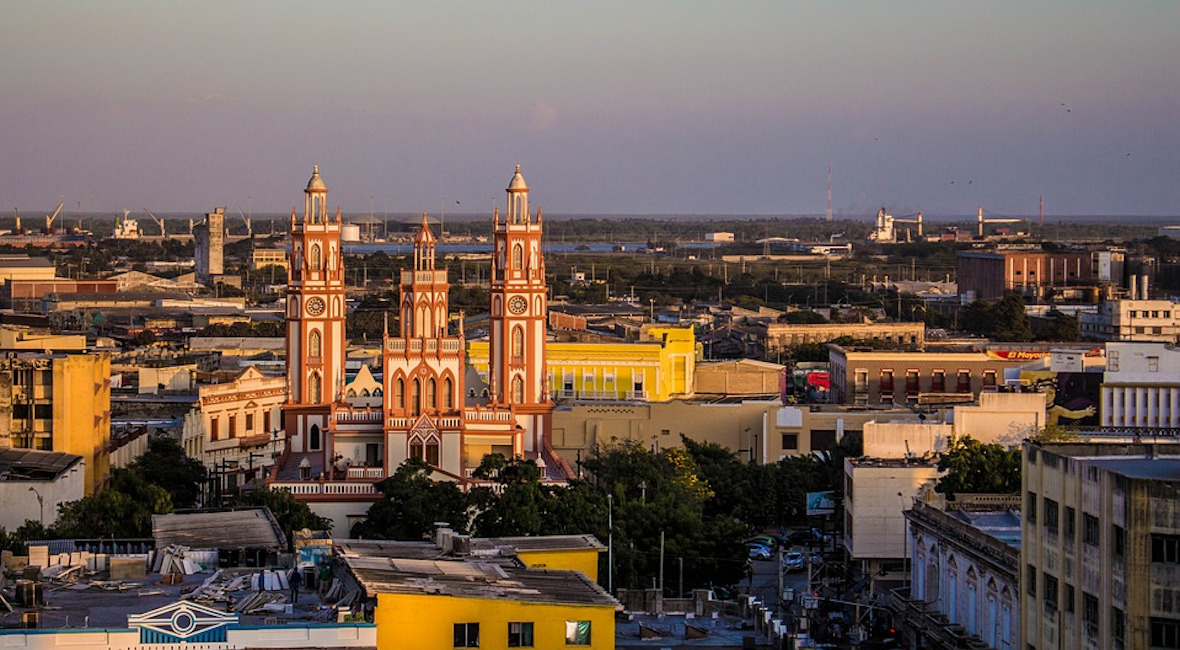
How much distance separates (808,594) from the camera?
4359 centimetres

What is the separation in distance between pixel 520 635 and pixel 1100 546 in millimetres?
6624

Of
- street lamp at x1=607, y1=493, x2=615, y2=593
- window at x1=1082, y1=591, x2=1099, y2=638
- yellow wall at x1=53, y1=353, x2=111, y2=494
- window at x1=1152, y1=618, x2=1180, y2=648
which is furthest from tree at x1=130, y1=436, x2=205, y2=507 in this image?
window at x1=1152, y1=618, x2=1180, y2=648

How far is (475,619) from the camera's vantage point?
26922mm

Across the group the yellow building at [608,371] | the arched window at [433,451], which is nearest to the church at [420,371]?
the arched window at [433,451]

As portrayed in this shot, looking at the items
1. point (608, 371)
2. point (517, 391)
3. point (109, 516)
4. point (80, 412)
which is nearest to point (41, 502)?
point (109, 516)

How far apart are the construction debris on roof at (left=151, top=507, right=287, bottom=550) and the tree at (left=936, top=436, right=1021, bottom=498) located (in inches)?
551

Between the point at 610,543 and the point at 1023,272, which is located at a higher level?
the point at 1023,272

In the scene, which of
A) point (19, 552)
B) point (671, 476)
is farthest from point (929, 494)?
point (19, 552)

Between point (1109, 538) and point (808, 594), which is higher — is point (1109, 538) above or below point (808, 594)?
above

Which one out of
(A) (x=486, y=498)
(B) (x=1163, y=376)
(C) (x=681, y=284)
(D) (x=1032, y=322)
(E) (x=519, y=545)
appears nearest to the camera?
(E) (x=519, y=545)

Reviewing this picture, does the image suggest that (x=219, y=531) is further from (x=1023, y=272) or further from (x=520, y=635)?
(x=1023, y=272)

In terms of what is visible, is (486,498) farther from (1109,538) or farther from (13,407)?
(1109,538)

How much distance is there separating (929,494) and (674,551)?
4.82m

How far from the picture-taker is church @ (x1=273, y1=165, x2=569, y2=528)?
56.6 meters
